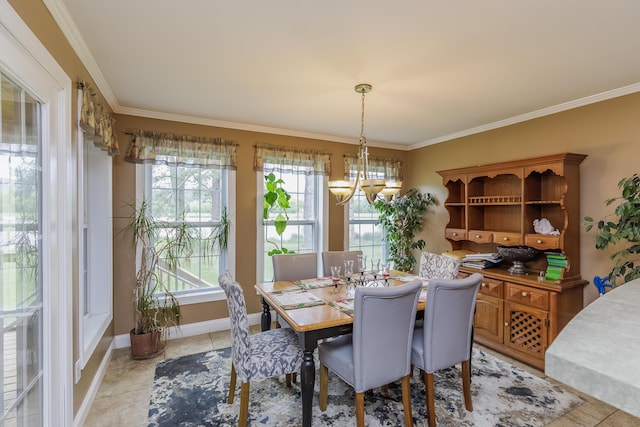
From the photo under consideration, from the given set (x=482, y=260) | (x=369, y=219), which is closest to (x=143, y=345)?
(x=369, y=219)

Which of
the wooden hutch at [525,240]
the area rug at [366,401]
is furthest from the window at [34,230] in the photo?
the wooden hutch at [525,240]

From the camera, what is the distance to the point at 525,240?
3.24 m

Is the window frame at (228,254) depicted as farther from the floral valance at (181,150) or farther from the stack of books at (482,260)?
the stack of books at (482,260)

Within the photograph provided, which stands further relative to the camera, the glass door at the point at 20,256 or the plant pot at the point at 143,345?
the plant pot at the point at 143,345

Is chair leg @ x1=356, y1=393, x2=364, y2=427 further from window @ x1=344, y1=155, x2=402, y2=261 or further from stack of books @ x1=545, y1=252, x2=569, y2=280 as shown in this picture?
window @ x1=344, y1=155, x2=402, y2=261

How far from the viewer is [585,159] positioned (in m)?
3.05

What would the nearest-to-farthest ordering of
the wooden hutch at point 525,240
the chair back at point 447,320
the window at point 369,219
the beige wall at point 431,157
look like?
the chair back at point 447,320
the beige wall at point 431,157
the wooden hutch at point 525,240
the window at point 369,219

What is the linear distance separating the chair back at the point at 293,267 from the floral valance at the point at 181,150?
1.37 meters

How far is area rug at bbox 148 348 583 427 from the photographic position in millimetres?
2234

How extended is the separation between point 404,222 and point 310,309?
2841mm

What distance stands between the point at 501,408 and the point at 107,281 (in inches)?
→ 145

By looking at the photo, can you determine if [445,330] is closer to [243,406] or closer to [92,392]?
[243,406]

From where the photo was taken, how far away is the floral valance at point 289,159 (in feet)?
13.2

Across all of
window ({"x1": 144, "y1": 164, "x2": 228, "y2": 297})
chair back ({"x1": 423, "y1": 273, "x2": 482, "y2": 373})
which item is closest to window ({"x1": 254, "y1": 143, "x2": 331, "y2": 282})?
window ({"x1": 144, "y1": 164, "x2": 228, "y2": 297})
